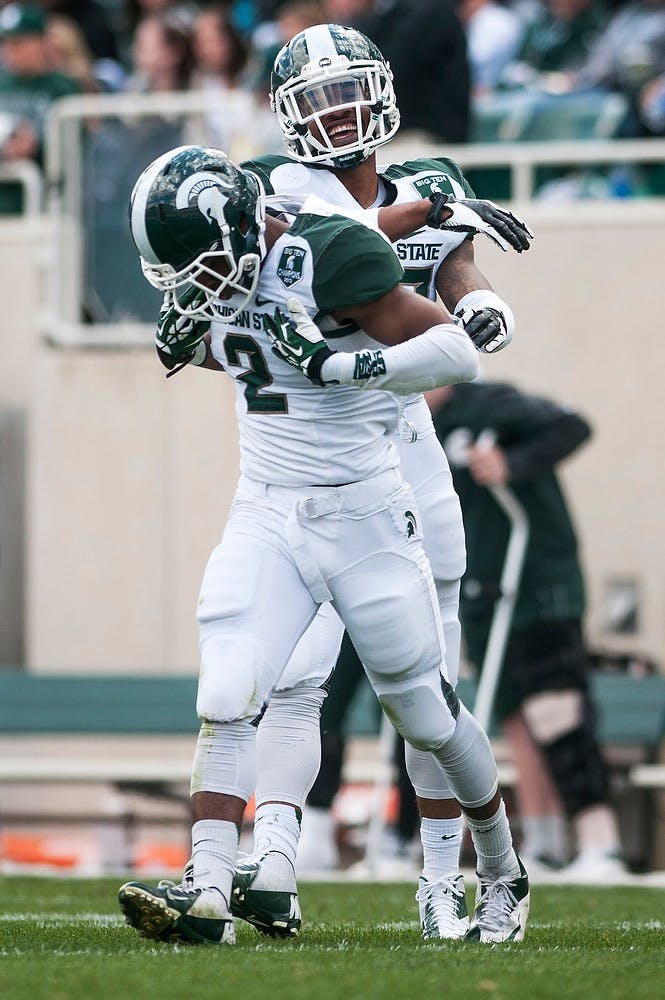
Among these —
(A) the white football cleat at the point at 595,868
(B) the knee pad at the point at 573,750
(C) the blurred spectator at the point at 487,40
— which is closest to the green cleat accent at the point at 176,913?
(A) the white football cleat at the point at 595,868

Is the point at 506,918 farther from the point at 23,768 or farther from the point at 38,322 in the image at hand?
the point at 38,322

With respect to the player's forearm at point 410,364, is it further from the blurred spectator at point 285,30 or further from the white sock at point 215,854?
the blurred spectator at point 285,30

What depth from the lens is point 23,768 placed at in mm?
8734

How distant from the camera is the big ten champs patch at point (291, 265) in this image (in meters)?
4.18

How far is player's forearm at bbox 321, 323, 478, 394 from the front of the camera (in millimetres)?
4070

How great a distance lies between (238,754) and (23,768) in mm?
4751

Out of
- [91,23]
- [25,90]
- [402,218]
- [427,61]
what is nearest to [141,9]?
[91,23]

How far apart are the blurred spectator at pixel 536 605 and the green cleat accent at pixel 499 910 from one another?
9.21ft

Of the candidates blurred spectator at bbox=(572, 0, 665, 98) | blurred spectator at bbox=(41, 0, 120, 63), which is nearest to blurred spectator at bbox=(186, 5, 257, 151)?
blurred spectator at bbox=(41, 0, 120, 63)

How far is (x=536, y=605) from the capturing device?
7.76 meters

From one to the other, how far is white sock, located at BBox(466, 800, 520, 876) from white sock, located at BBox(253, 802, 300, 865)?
1.33 feet

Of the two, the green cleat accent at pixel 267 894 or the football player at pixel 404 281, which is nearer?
the green cleat accent at pixel 267 894

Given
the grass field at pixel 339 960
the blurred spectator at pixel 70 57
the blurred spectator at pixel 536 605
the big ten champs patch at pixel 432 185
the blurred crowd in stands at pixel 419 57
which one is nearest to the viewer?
the grass field at pixel 339 960

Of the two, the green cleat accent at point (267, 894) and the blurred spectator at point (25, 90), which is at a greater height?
the blurred spectator at point (25, 90)
